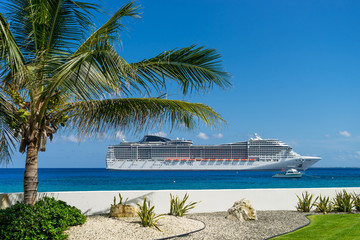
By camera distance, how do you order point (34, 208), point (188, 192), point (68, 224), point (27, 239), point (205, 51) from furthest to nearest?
1. point (188, 192)
2. point (205, 51)
3. point (68, 224)
4. point (34, 208)
5. point (27, 239)

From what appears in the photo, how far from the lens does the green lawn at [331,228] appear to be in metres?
6.44

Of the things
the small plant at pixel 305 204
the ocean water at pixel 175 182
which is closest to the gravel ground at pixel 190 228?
the small plant at pixel 305 204

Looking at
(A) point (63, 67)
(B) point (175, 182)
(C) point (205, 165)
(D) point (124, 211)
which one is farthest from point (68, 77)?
(C) point (205, 165)

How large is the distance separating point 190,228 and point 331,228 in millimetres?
2788

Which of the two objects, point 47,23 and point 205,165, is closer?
point 47,23

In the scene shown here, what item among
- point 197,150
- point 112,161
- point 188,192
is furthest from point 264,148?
point 188,192

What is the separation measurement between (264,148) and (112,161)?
2878 centimetres

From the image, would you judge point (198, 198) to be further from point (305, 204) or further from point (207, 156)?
point (207, 156)

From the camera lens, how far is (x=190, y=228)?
22.6ft

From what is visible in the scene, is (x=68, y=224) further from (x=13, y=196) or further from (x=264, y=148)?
(x=264, y=148)

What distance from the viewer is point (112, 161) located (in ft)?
227

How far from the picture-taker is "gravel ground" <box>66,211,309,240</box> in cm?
623

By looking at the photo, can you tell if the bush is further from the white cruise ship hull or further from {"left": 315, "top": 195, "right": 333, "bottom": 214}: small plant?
the white cruise ship hull

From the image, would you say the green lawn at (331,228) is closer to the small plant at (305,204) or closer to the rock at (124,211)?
the small plant at (305,204)
